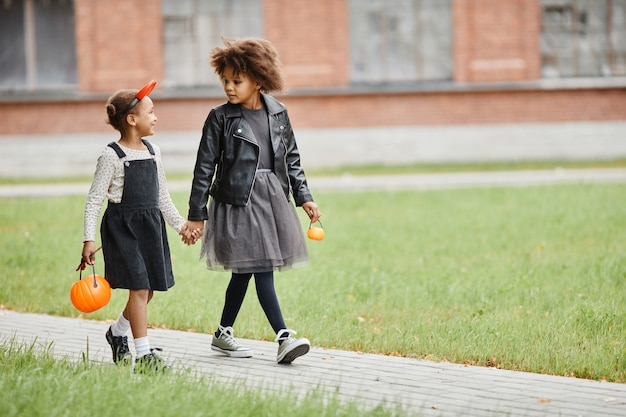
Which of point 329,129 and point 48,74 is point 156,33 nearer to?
point 48,74

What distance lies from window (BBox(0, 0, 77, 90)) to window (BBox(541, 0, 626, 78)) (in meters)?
10.7

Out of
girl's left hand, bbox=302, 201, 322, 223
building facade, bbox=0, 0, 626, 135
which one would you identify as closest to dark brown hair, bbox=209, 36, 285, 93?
girl's left hand, bbox=302, 201, 322, 223

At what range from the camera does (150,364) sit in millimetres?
5996

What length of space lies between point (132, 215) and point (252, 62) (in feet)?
3.81

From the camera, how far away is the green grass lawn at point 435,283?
7.21 meters

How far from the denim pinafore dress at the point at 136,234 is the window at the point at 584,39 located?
774 inches

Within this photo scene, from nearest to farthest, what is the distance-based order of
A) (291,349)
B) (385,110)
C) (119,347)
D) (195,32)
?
1. (291,349)
2. (119,347)
3. (385,110)
4. (195,32)

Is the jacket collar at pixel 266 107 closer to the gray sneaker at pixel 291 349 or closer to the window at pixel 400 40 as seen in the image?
the gray sneaker at pixel 291 349

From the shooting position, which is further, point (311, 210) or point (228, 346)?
point (228, 346)

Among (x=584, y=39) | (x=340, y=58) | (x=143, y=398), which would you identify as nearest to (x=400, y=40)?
(x=340, y=58)

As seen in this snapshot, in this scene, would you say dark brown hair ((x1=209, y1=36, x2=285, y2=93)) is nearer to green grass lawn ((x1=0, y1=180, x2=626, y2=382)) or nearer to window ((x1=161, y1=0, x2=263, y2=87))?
green grass lawn ((x1=0, y1=180, x2=626, y2=382))

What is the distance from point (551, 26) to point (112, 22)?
32.1ft

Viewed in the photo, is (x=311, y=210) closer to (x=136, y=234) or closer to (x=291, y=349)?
(x=291, y=349)

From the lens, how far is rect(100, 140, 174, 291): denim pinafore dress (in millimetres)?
6309
